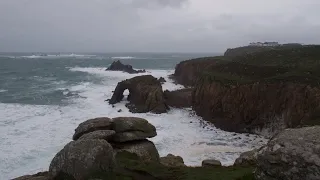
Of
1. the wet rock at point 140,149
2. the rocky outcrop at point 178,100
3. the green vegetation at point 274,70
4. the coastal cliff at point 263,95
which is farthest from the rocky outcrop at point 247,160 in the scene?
the rocky outcrop at point 178,100

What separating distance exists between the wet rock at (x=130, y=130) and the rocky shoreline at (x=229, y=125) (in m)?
0.06

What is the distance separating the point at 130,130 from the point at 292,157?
12479 millimetres

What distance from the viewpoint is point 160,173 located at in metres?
16.3

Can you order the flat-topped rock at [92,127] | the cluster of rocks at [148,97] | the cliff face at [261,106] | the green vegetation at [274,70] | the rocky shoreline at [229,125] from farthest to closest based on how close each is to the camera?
the cluster of rocks at [148,97] → the green vegetation at [274,70] → the cliff face at [261,106] → the flat-topped rock at [92,127] → the rocky shoreline at [229,125]

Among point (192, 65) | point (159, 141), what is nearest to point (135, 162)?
point (159, 141)

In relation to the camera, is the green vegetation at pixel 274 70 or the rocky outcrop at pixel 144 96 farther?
the rocky outcrop at pixel 144 96

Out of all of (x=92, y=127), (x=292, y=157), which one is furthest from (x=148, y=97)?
(x=292, y=157)

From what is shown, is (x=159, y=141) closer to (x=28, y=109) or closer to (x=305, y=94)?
(x=305, y=94)

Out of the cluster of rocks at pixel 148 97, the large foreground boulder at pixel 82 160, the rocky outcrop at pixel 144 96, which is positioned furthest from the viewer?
the cluster of rocks at pixel 148 97

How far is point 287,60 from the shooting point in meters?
48.3

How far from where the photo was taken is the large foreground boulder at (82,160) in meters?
14.8

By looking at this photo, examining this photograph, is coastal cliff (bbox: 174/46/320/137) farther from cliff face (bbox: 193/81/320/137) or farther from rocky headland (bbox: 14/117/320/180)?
rocky headland (bbox: 14/117/320/180)

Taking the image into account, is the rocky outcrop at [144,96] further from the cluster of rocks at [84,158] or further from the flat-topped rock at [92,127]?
the cluster of rocks at [84,158]

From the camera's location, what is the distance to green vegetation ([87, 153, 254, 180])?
15.4 meters
